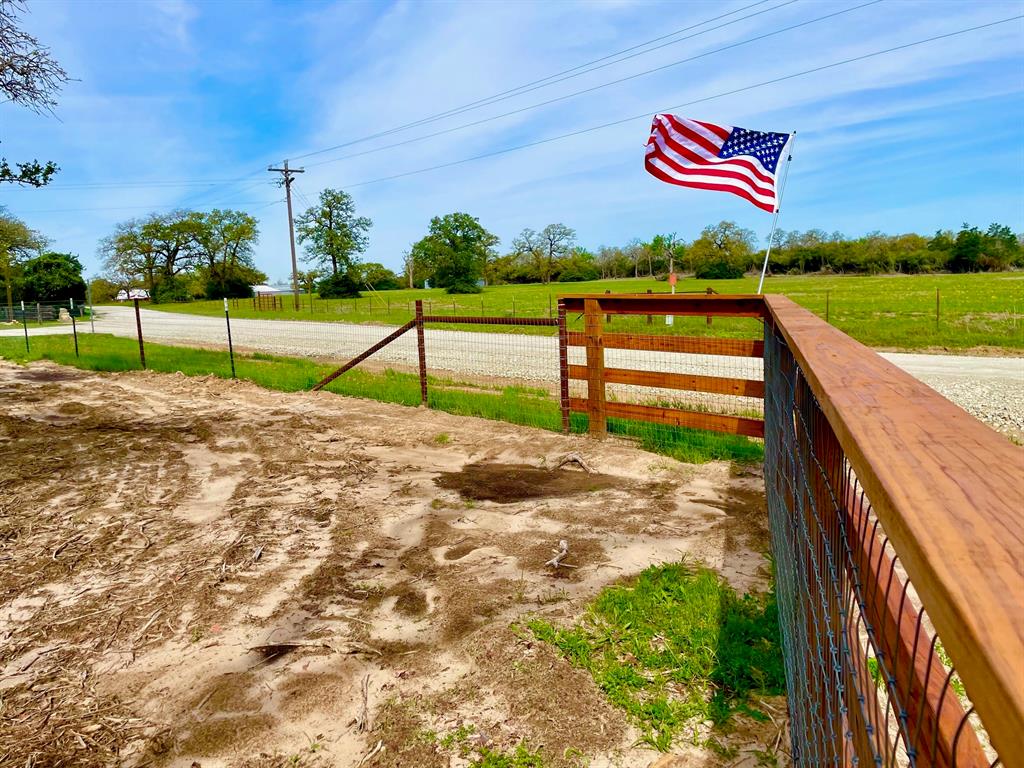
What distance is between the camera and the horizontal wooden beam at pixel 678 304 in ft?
19.4

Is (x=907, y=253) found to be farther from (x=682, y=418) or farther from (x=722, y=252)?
(x=682, y=418)

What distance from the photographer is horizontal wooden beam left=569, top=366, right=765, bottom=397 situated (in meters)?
6.08

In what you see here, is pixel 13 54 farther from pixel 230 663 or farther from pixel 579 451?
pixel 230 663

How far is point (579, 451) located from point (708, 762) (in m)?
4.26

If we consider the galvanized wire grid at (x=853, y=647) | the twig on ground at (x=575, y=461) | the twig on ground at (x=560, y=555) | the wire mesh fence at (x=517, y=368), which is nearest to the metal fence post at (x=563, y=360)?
the wire mesh fence at (x=517, y=368)

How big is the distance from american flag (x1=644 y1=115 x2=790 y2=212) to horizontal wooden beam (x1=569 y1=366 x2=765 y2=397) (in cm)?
246

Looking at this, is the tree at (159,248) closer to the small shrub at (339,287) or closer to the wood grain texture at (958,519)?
the small shrub at (339,287)

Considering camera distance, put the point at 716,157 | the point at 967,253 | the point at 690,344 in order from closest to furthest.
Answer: the point at 690,344 < the point at 716,157 < the point at 967,253

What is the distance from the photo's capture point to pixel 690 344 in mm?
6328

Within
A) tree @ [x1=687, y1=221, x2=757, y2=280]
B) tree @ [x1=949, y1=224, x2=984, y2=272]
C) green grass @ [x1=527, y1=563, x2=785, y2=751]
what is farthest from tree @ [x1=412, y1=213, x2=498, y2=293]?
green grass @ [x1=527, y1=563, x2=785, y2=751]

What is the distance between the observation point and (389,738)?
2658 mm

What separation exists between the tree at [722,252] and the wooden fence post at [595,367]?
273 feet

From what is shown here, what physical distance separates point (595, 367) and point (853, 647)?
5.63 metres

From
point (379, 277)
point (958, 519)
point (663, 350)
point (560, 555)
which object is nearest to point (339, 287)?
point (379, 277)
